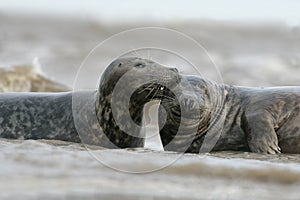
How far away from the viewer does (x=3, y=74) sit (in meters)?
12.5

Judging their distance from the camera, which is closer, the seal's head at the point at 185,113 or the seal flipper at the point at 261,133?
the seal's head at the point at 185,113

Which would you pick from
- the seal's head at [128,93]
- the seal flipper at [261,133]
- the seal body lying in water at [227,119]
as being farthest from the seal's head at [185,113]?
the seal flipper at [261,133]

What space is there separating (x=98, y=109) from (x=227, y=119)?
1080mm

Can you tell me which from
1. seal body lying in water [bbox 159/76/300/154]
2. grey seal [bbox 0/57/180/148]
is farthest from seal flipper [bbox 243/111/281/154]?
grey seal [bbox 0/57/180/148]

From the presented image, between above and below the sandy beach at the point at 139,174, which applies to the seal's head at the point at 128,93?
above

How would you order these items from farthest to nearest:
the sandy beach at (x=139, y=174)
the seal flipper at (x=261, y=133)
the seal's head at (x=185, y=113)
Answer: the seal flipper at (x=261, y=133) → the seal's head at (x=185, y=113) → the sandy beach at (x=139, y=174)

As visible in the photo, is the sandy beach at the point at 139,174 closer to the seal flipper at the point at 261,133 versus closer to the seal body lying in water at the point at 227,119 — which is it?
the seal flipper at the point at 261,133

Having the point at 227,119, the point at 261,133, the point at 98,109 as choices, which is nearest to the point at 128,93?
the point at 98,109

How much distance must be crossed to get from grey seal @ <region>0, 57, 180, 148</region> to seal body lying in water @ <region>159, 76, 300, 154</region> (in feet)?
0.66

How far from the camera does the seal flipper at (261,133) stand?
6344 millimetres

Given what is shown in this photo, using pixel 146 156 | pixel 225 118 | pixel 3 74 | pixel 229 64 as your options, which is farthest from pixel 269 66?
pixel 146 156

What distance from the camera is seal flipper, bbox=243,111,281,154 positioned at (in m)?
6.34

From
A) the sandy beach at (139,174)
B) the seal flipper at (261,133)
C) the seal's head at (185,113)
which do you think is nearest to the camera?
the sandy beach at (139,174)

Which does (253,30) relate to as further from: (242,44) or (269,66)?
→ (269,66)
